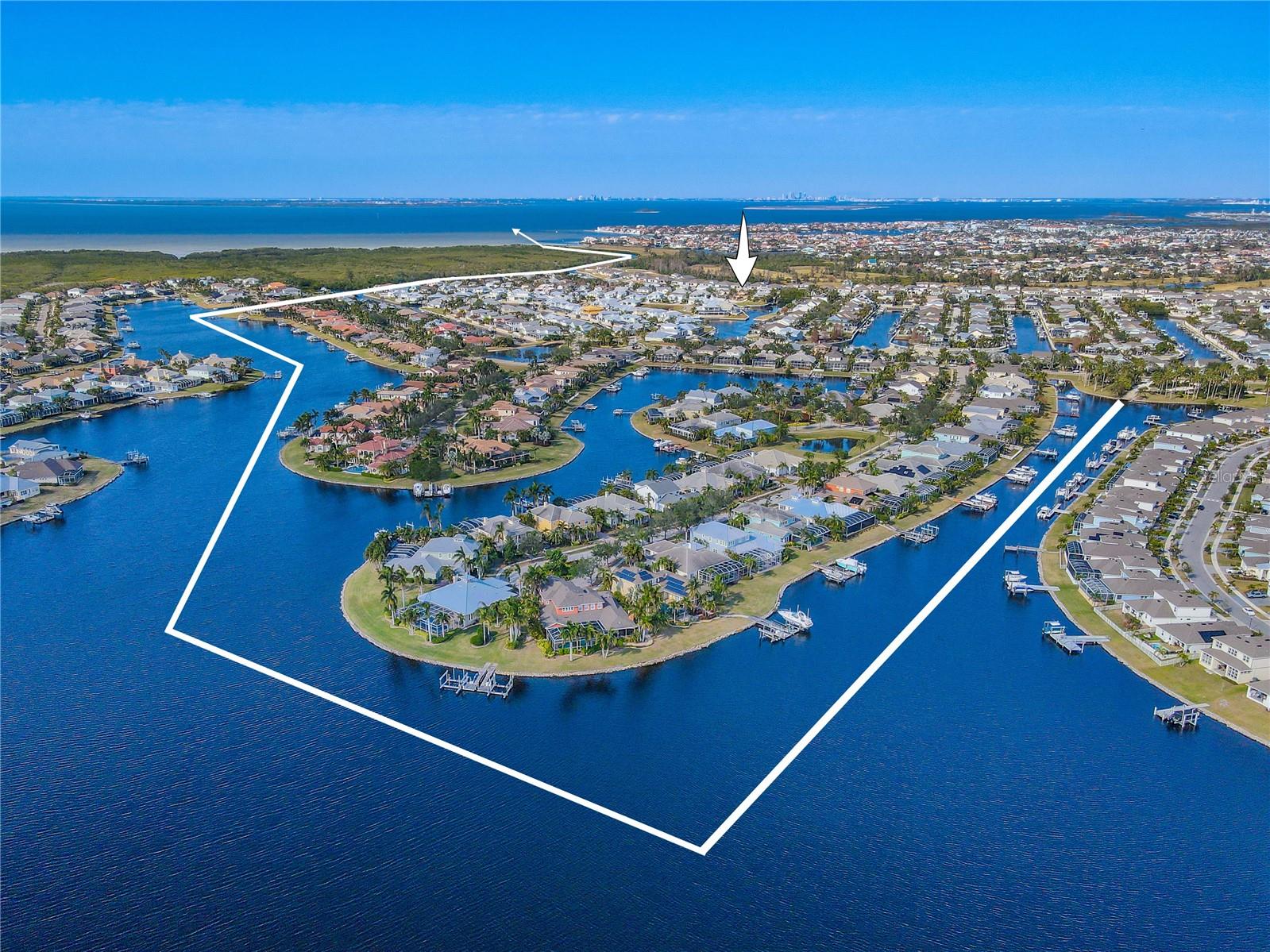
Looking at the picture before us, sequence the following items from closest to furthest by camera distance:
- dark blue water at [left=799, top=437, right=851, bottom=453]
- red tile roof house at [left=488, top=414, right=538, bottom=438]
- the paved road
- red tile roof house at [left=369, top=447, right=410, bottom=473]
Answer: the paved road → red tile roof house at [left=369, top=447, right=410, bottom=473] → dark blue water at [left=799, top=437, right=851, bottom=453] → red tile roof house at [left=488, top=414, right=538, bottom=438]

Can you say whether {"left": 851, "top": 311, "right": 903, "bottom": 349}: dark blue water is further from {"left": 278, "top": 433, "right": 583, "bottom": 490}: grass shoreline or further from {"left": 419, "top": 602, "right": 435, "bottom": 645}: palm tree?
{"left": 419, "top": 602, "right": 435, "bottom": 645}: palm tree

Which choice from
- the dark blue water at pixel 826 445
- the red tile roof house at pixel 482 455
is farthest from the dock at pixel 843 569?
the red tile roof house at pixel 482 455

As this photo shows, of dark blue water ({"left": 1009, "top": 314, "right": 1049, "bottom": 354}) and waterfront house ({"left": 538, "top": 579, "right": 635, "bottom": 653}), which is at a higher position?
waterfront house ({"left": 538, "top": 579, "right": 635, "bottom": 653})

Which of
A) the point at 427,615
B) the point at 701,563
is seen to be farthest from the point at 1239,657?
the point at 427,615

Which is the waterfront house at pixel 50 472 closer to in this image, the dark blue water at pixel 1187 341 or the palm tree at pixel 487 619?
the palm tree at pixel 487 619

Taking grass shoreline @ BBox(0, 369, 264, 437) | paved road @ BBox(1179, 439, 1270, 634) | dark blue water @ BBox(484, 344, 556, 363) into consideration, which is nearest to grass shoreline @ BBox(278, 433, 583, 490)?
grass shoreline @ BBox(0, 369, 264, 437)

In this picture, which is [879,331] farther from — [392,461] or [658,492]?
[392,461]
